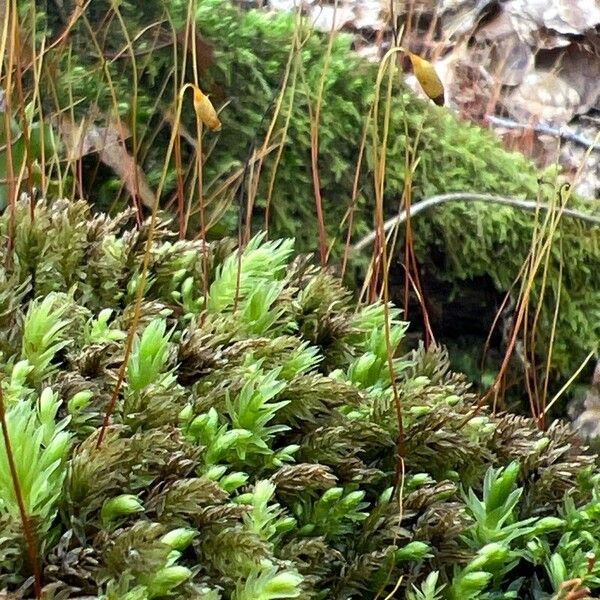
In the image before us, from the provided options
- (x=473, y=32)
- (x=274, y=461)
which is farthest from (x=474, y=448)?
(x=473, y=32)

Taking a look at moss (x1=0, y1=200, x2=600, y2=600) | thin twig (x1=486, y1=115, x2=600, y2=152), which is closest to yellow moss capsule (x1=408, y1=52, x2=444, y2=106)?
moss (x1=0, y1=200, x2=600, y2=600)

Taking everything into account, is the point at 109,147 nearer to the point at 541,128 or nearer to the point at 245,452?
the point at 245,452

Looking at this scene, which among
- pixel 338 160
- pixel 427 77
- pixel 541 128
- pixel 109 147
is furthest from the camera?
pixel 541 128

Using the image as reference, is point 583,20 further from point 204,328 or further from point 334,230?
point 204,328

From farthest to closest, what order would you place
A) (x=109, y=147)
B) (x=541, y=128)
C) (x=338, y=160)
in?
(x=541, y=128)
(x=338, y=160)
(x=109, y=147)

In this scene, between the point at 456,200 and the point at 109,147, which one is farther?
the point at 456,200

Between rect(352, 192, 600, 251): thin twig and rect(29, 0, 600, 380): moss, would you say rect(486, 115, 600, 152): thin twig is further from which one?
rect(352, 192, 600, 251): thin twig

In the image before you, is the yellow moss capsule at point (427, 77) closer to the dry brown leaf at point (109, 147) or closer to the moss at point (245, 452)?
the moss at point (245, 452)

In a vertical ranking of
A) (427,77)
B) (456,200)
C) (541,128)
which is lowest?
(456,200)

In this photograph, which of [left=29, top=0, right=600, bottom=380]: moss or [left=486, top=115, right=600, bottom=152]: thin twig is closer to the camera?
[left=29, top=0, right=600, bottom=380]: moss

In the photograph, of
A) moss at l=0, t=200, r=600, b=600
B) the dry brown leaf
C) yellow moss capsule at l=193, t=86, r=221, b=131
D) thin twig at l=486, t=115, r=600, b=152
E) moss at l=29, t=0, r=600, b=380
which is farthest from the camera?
thin twig at l=486, t=115, r=600, b=152

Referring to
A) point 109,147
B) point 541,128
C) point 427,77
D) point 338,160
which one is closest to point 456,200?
point 338,160

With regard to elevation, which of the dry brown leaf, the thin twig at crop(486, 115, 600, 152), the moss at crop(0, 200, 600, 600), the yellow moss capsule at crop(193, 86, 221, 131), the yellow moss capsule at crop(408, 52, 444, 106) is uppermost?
the yellow moss capsule at crop(408, 52, 444, 106)
